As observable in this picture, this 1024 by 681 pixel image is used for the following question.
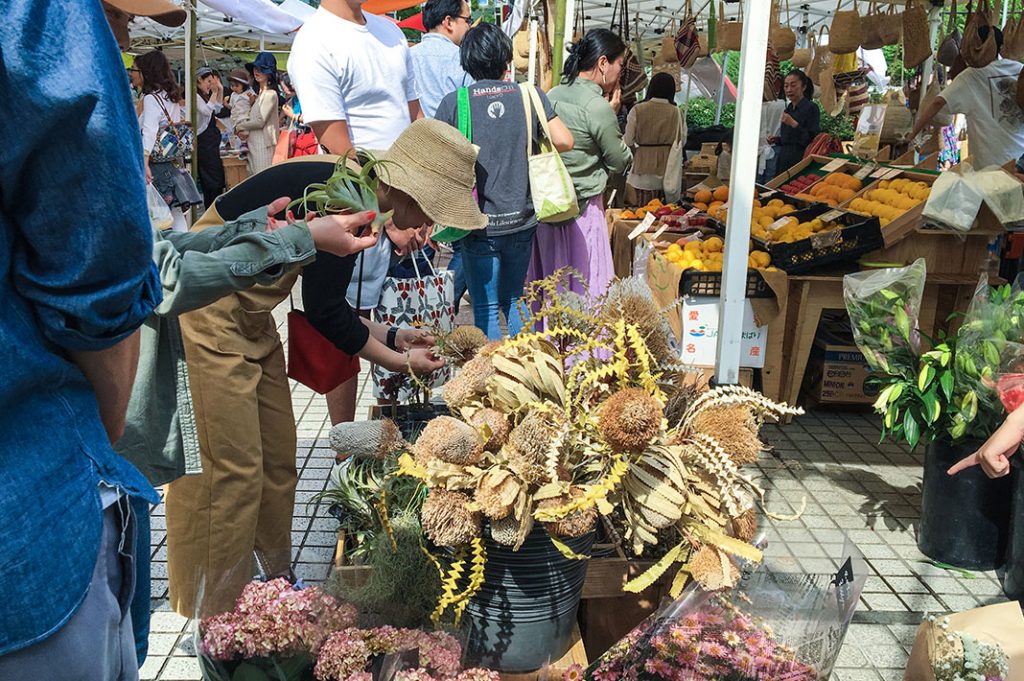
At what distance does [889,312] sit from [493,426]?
2250 millimetres

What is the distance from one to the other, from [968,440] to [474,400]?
220 centimetres

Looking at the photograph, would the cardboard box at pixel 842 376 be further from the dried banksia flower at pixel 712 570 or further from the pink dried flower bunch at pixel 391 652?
the pink dried flower bunch at pixel 391 652

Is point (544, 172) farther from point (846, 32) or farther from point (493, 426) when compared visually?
point (846, 32)

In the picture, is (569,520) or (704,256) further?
(704,256)

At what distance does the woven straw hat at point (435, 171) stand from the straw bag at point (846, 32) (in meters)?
6.70

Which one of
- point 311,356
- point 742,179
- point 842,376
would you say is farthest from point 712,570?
point 842,376

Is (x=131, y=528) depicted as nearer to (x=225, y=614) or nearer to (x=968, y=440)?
(x=225, y=614)

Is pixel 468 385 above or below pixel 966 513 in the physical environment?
above

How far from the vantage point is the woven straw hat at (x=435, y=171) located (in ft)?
7.35

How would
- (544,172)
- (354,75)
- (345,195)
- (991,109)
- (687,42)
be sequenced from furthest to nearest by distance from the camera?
(687,42) < (991,109) < (544,172) < (354,75) < (345,195)

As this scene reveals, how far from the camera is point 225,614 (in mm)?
1699

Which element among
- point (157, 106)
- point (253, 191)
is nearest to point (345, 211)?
point (253, 191)

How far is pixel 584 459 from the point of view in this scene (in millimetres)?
1774

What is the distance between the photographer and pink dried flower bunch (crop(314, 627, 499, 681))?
5.21ft
